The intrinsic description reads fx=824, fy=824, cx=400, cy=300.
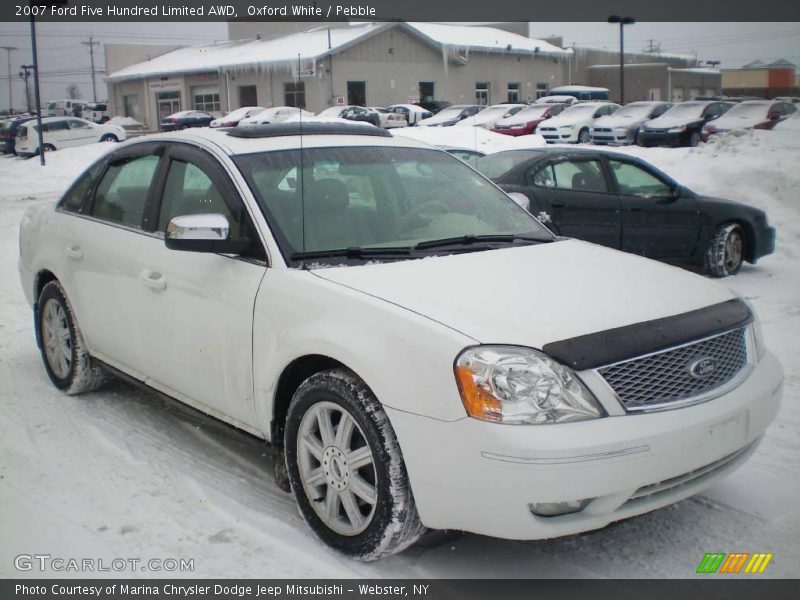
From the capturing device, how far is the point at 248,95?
44.6m

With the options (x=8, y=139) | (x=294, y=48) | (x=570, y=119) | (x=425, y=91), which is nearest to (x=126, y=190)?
(x=570, y=119)

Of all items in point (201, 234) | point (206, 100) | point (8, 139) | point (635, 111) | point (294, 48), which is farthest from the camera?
point (206, 100)

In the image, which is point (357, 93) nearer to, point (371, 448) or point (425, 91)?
point (425, 91)

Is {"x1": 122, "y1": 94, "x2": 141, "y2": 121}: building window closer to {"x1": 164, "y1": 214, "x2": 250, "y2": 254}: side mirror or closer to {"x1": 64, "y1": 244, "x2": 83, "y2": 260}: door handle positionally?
{"x1": 64, "y1": 244, "x2": 83, "y2": 260}: door handle

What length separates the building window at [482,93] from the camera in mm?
50053

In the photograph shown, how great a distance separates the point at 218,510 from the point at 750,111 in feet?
77.3

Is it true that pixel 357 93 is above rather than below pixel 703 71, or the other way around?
below

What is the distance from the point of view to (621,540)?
131 inches

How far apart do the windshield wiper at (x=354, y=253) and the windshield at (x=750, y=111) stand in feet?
73.3

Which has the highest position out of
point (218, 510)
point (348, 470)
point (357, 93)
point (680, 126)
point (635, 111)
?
point (357, 93)

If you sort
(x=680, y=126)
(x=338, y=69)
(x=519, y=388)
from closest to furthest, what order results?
1. (x=519, y=388)
2. (x=680, y=126)
3. (x=338, y=69)

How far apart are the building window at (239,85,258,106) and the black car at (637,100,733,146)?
80.4 ft

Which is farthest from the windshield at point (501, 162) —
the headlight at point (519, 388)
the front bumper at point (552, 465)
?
the headlight at point (519, 388)

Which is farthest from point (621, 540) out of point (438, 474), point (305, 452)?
point (305, 452)
